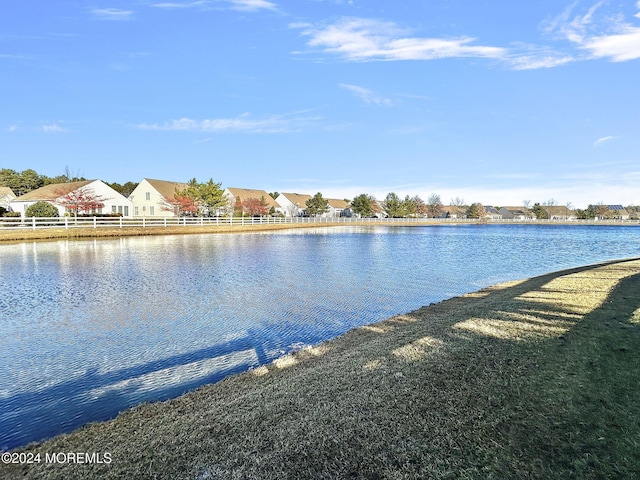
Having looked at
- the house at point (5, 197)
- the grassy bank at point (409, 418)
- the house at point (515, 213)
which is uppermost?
the house at point (5, 197)

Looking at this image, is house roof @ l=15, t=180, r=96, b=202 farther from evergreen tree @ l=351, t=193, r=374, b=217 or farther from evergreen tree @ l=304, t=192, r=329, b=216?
evergreen tree @ l=351, t=193, r=374, b=217

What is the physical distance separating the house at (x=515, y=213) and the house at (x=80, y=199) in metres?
136

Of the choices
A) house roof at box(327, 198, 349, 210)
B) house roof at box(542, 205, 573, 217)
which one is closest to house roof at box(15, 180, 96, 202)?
house roof at box(327, 198, 349, 210)

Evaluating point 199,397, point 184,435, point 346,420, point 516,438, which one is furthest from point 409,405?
point 199,397

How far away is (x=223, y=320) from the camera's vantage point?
9.29 meters

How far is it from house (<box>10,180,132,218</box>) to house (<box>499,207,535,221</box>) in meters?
136

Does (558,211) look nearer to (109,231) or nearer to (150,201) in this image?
(150,201)

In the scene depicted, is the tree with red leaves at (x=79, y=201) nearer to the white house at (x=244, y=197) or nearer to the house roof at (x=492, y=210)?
the white house at (x=244, y=197)

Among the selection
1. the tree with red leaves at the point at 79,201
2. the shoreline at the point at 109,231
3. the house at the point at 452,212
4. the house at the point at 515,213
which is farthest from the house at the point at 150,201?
the house at the point at 515,213

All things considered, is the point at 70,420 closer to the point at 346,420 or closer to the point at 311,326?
the point at 346,420

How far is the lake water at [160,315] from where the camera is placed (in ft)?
18.1

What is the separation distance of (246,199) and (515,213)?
395 ft

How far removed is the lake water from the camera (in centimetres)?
551

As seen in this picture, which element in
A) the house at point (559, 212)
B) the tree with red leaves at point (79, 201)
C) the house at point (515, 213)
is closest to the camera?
the tree with red leaves at point (79, 201)
